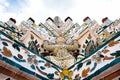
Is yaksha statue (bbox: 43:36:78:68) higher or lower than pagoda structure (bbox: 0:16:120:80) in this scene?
higher

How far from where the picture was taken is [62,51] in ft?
15.5

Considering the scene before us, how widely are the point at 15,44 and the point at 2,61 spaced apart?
2.00 ft

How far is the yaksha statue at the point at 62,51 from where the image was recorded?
4.13 metres

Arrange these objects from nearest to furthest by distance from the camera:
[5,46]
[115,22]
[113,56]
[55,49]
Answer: [113,56] < [5,46] < [55,49] < [115,22]

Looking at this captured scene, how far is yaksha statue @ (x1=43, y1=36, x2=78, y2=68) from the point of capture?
13.5 ft

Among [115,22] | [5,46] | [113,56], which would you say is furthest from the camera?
[115,22]

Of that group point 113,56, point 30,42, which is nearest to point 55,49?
point 30,42

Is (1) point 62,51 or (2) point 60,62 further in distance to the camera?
(1) point 62,51

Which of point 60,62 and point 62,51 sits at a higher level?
point 62,51

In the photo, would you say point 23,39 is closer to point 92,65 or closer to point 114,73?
point 92,65

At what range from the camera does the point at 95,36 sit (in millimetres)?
5273

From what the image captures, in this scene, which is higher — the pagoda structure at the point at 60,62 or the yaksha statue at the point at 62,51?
the yaksha statue at the point at 62,51

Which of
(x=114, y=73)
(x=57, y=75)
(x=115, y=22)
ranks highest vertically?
(x=115, y=22)

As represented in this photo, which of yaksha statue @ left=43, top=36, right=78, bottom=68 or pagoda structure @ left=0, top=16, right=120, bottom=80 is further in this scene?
yaksha statue @ left=43, top=36, right=78, bottom=68
